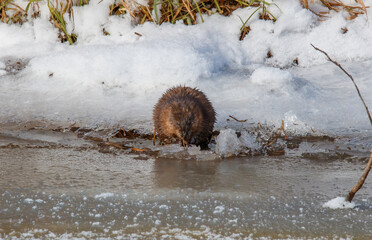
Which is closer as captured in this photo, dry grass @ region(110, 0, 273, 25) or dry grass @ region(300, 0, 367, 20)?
dry grass @ region(110, 0, 273, 25)

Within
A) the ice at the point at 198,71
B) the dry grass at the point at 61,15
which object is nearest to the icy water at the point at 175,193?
the ice at the point at 198,71

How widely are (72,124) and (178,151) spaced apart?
131 cm

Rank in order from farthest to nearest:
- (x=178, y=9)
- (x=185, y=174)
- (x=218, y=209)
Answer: (x=178, y=9)
(x=185, y=174)
(x=218, y=209)

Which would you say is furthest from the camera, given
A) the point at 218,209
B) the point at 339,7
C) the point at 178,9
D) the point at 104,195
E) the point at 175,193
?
the point at 339,7

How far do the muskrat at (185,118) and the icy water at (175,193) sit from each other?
0.52ft

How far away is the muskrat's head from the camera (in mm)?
4383

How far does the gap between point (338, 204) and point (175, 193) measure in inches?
39.0

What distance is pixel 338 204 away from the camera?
9.39 feet

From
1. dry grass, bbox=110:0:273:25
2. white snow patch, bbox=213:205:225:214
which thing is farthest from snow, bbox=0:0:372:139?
white snow patch, bbox=213:205:225:214

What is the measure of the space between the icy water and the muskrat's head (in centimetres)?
15

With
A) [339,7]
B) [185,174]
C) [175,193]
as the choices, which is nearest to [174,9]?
[339,7]

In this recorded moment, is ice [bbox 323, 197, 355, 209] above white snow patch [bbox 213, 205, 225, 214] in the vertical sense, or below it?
below

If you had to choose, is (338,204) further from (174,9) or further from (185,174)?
(174,9)

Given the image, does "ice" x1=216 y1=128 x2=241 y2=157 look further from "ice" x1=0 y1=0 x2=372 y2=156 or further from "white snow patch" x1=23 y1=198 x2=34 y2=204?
"white snow patch" x1=23 y1=198 x2=34 y2=204
